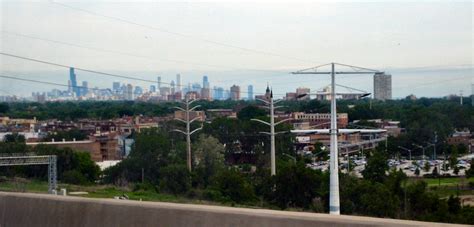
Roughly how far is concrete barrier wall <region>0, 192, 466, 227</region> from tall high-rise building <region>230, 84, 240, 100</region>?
47564mm

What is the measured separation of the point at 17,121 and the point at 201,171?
64.7 ft

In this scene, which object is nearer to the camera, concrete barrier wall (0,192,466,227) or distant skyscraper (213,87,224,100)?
concrete barrier wall (0,192,466,227)

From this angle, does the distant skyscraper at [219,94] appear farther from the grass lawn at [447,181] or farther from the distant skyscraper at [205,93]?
the grass lawn at [447,181]

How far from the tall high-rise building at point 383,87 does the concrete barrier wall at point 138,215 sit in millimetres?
33456

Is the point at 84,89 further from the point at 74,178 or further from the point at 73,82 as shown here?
the point at 74,178

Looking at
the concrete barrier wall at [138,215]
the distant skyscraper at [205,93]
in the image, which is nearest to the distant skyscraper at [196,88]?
the distant skyscraper at [205,93]

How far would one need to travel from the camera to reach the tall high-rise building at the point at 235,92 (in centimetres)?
5624

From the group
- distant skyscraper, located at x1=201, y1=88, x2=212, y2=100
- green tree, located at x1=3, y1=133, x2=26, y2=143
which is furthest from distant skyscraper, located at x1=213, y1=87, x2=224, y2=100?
green tree, located at x1=3, y1=133, x2=26, y2=143

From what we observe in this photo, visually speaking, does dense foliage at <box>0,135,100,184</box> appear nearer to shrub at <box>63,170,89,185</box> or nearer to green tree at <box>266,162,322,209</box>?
shrub at <box>63,170,89,185</box>

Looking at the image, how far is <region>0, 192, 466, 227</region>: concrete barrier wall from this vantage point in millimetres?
5672

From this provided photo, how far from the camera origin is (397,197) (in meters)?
24.7

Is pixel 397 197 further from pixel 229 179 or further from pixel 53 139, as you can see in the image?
pixel 53 139

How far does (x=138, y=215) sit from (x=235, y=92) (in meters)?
50.5

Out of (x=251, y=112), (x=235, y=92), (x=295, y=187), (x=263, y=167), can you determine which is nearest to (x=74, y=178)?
(x=263, y=167)
